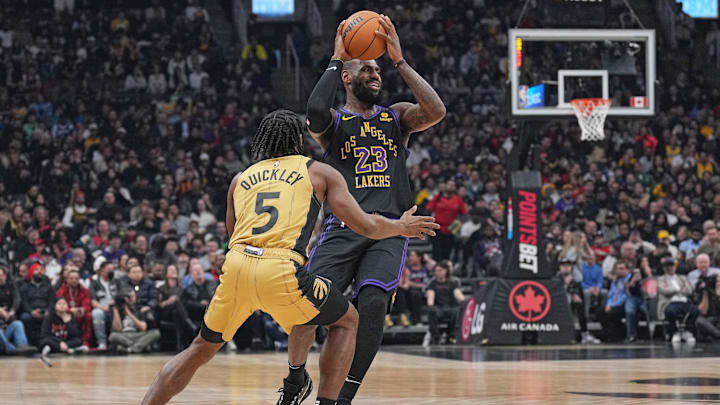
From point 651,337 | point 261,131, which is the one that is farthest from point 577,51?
point 261,131

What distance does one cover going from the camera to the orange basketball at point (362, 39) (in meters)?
6.81

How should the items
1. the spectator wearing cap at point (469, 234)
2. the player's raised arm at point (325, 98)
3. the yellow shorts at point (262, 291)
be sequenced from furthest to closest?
the spectator wearing cap at point (469, 234)
the player's raised arm at point (325, 98)
the yellow shorts at point (262, 291)

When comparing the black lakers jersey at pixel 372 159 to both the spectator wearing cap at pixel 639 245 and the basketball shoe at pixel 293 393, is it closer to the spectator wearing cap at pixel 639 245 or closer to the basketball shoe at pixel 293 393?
the basketball shoe at pixel 293 393

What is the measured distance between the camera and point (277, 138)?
20.1 ft

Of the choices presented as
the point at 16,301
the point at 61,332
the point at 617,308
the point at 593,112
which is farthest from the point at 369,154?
→ the point at 617,308

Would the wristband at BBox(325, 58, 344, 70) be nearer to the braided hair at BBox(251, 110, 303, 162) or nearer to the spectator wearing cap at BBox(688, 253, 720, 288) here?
the braided hair at BBox(251, 110, 303, 162)

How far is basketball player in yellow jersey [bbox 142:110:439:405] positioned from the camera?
18.7 ft

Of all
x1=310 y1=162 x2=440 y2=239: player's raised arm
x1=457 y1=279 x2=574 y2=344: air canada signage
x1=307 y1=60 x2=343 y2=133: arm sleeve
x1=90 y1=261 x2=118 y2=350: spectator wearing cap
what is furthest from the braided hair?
x1=90 y1=261 x2=118 y2=350: spectator wearing cap

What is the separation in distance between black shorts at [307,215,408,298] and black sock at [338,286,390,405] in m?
0.07

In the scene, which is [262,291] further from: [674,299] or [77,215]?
[77,215]

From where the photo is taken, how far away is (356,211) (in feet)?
19.2

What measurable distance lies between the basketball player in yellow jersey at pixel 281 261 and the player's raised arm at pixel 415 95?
107cm

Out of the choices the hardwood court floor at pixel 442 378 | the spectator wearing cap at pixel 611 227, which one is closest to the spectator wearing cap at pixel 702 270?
the spectator wearing cap at pixel 611 227

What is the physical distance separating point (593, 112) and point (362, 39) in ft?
28.5
